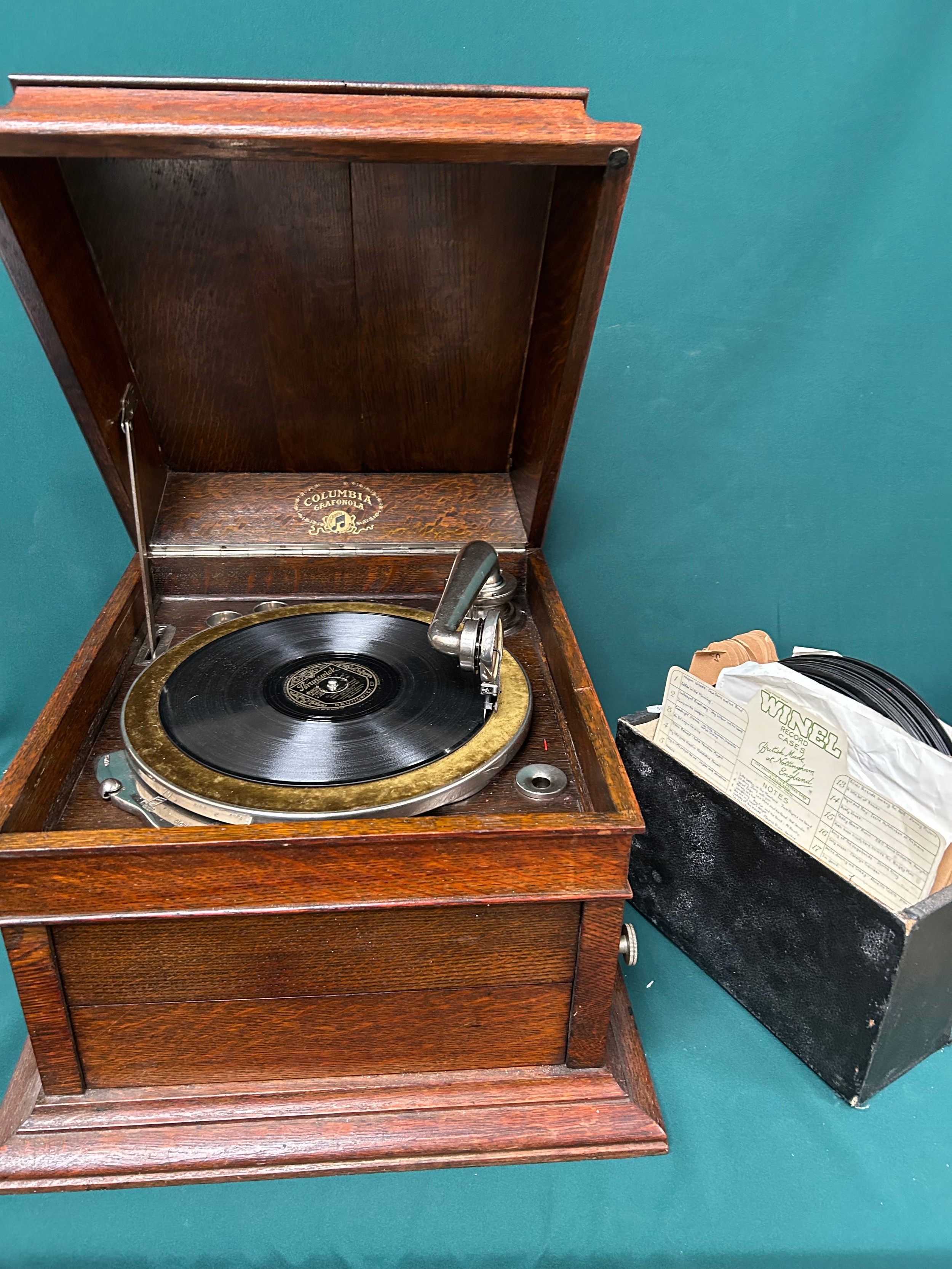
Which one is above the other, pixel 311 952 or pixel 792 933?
pixel 311 952

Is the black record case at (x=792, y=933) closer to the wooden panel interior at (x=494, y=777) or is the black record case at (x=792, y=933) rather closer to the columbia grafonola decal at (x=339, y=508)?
the wooden panel interior at (x=494, y=777)

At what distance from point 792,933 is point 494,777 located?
50cm

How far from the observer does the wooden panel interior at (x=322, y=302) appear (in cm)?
140

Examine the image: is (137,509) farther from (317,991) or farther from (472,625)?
(317,991)

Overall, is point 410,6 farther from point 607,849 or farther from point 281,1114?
point 281,1114

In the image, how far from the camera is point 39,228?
4.25 feet

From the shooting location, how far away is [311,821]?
1.11 metres

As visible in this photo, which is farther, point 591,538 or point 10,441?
point 591,538

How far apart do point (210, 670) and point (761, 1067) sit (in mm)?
1006

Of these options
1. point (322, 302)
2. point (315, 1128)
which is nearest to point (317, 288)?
point (322, 302)

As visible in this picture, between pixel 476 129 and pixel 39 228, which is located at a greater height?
pixel 476 129

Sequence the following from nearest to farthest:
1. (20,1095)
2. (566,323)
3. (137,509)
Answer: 1. (20,1095)
2. (566,323)
3. (137,509)

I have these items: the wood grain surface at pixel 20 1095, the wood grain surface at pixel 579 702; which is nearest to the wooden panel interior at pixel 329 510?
the wood grain surface at pixel 579 702

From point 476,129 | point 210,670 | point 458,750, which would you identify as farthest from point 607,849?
point 476,129
